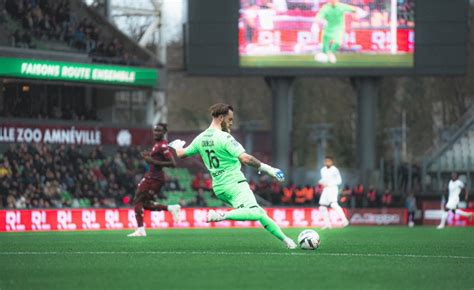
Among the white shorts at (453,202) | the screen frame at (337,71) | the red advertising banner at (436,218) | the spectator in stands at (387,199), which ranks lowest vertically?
the red advertising banner at (436,218)

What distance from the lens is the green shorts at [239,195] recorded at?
642 inches

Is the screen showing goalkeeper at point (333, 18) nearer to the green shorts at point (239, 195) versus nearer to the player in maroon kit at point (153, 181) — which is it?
the player in maroon kit at point (153, 181)

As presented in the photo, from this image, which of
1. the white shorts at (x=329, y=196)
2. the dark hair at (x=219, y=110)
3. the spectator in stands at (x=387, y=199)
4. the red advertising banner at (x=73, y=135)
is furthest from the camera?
the spectator in stands at (x=387, y=199)

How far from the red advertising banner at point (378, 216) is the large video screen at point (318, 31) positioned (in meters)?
5.95

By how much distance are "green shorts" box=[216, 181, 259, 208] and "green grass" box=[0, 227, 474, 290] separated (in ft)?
2.34

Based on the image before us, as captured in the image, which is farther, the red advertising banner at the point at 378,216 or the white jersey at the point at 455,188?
the red advertising banner at the point at 378,216

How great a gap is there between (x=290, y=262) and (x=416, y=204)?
33800 mm

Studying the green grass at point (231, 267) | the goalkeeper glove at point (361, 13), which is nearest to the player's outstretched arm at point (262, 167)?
the green grass at point (231, 267)

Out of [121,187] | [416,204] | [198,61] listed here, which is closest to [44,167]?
[121,187]

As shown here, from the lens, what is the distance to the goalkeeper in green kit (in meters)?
16.1

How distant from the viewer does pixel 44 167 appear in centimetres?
4050

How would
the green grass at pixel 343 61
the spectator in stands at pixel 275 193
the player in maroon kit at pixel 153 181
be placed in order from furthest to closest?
1. the spectator in stands at pixel 275 193
2. the green grass at pixel 343 61
3. the player in maroon kit at pixel 153 181

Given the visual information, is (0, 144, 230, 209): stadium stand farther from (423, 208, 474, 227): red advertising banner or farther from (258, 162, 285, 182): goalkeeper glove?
(258, 162, 285, 182): goalkeeper glove

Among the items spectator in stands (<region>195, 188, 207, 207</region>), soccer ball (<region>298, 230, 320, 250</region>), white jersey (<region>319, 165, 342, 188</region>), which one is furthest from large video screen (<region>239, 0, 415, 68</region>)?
soccer ball (<region>298, 230, 320, 250</region>)
